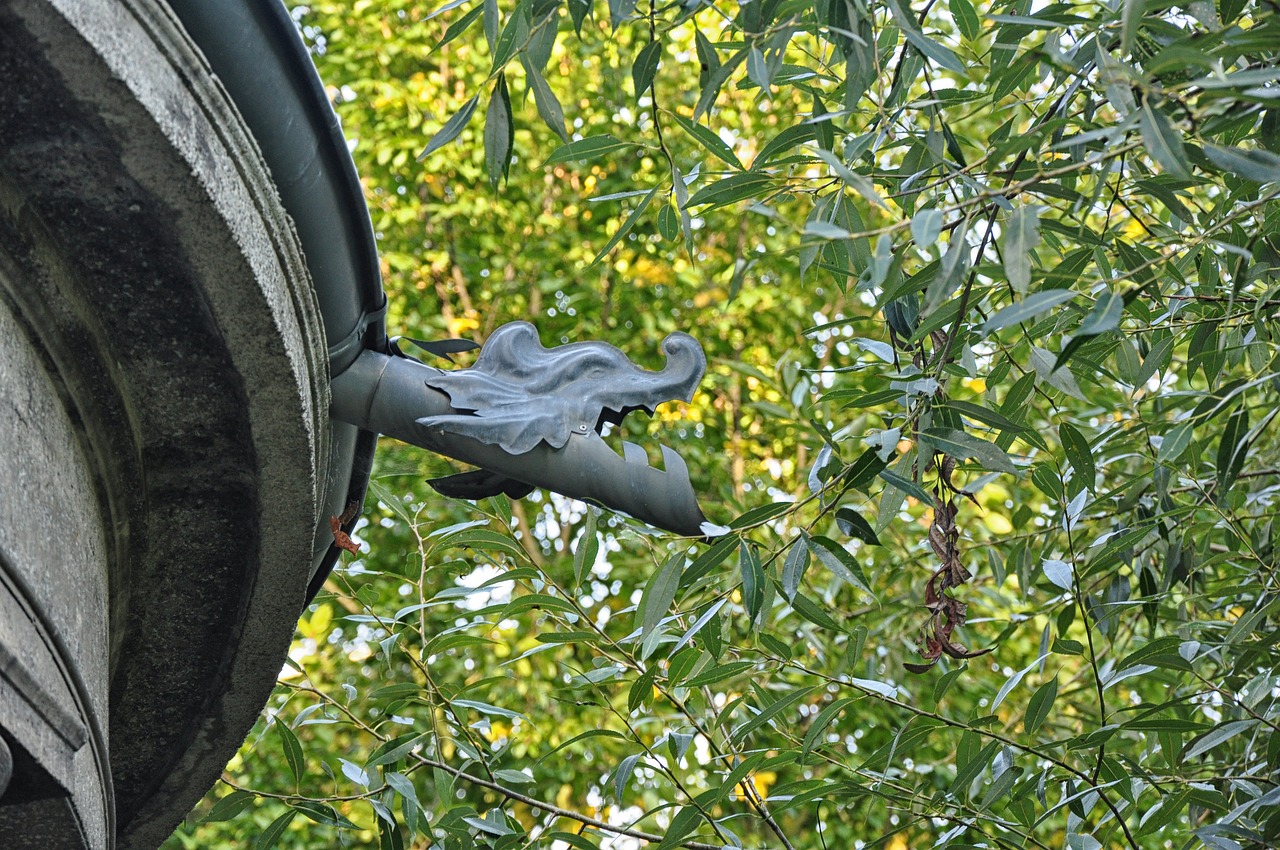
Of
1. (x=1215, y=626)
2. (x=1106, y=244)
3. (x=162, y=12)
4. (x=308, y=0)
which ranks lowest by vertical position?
(x=1215, y=626)

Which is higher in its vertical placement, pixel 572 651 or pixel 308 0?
pixel 308 0

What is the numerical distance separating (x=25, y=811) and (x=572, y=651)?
620 cm

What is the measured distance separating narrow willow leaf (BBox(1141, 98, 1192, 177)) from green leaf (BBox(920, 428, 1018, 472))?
0.60 metres

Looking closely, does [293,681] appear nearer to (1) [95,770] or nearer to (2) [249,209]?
(1) [95,770]

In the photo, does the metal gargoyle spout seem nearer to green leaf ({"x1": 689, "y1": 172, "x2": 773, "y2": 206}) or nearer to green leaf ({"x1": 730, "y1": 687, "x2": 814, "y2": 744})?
green leaf ({"x1": 689, "y1": 172, "x2": 773, "y2": 206})

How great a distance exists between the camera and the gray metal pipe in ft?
7.22

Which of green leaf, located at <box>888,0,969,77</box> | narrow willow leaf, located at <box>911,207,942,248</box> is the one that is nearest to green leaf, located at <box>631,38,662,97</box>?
green leaf, located at <box>888,0,969,77</box>

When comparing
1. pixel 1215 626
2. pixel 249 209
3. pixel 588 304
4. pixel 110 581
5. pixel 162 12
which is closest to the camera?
pixel 162 12

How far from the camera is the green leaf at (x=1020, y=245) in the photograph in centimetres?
156

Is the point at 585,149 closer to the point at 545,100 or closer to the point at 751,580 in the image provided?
the point at 545,100

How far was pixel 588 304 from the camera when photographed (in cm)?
846

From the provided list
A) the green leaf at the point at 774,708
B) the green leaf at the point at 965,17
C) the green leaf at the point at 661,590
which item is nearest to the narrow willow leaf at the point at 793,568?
the green leaf at the point at 661,590

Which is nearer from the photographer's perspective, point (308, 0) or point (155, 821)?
point (155, 821)

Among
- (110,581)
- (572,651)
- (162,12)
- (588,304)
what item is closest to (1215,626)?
(110,581)
